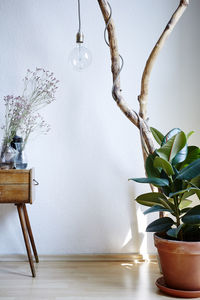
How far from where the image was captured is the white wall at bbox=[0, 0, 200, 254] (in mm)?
2611

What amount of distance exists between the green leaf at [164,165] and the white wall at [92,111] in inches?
29.2

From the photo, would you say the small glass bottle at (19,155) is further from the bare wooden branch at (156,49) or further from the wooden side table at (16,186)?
the bare wooden branch at (156,49)

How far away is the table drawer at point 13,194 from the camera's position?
2.16 meters

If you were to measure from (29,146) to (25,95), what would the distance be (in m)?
0.38

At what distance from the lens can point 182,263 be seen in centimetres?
182

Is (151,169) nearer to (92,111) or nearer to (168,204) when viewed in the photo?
(168,204)

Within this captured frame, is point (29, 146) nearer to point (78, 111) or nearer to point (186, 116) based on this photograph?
point (78, 111)

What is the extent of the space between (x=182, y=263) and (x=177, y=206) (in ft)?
1.00

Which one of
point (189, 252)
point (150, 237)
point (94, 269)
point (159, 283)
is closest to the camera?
point (189, 252)

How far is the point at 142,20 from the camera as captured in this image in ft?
8.71

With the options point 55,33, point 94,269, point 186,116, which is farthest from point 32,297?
point 55,33

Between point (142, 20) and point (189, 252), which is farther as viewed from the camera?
point (142, 20)

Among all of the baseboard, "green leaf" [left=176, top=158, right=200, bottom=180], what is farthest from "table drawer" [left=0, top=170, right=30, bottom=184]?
"green leaf" [left=176, top=158, right=200, bottom=180]

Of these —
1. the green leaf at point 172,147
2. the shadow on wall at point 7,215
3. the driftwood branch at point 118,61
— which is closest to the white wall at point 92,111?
the shadow on wall at point 7,215
